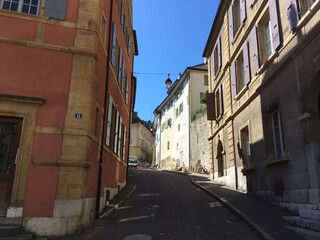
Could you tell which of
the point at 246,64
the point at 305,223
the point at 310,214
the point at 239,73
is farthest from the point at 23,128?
the point at 239,73

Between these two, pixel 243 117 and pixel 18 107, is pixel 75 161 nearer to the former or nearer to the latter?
pixel 18 107

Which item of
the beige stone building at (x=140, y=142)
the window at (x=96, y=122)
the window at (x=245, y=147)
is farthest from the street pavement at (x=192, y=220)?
the beige stone building at (x=140, y=142)

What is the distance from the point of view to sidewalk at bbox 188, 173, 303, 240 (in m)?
6.69

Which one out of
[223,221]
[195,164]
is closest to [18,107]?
[223,221]

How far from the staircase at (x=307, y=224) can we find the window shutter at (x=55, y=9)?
8093 millimetres

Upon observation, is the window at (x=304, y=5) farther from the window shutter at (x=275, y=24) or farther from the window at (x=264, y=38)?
the window at (x=264, y=38)

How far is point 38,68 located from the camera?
8.34 meters

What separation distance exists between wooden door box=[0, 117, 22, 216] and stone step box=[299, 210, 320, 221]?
712 centimetres

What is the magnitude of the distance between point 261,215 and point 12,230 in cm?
629

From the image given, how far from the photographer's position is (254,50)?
495 inches

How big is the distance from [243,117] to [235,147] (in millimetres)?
1820

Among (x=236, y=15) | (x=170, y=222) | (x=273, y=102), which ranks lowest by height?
(x=170, y=222)

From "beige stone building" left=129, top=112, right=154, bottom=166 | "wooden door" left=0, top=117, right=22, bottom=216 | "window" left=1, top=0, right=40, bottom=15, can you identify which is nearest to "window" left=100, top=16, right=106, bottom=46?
"window" left=1, top=0, right=40, bottom=15

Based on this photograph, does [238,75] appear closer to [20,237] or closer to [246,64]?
[246,64]
